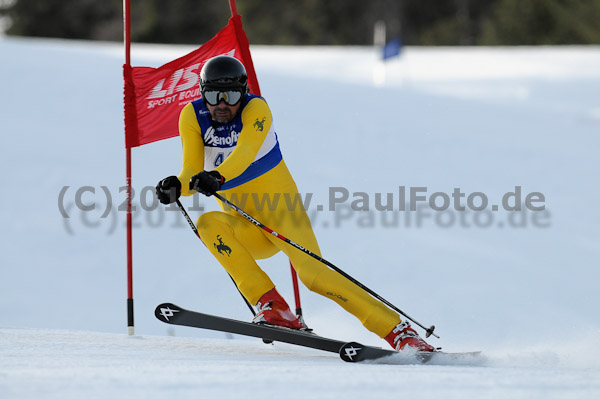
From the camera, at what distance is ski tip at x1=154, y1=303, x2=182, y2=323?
375 centimetres

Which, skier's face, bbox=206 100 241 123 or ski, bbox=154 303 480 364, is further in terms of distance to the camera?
skier's face, bbox=206 100 241 123

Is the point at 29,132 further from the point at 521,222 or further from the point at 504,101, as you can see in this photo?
the point at 504,101

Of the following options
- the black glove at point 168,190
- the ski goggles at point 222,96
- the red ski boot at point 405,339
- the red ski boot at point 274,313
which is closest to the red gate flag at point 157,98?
the ski goggles at point 222,96

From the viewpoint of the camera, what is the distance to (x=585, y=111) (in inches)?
455

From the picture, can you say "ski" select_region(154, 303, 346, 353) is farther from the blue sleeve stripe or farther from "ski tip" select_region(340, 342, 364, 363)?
the blue sleeve stripe

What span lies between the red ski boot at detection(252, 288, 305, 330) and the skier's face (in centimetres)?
88

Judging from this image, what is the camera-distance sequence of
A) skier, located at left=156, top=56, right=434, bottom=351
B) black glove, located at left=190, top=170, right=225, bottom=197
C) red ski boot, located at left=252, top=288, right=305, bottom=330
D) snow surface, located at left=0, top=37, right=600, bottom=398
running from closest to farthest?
snow surface, located at left=0, top=37, right=600, bottom=398, black glove, located at left=190, top=170, right=225, bottom=197, skier, located at left=156, top=56, right=434, bottom=351, red ski boot, located at left=252, top=288, right=305, bottom=330

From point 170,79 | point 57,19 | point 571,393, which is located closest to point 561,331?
point 571,393

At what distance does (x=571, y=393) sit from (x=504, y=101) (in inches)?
399

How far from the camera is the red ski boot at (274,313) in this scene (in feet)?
12.7

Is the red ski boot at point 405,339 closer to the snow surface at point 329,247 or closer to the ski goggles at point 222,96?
the snow surface at point 329,247

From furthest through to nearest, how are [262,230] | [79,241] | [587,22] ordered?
1. [587,22]
2. [79,241]
3. [262,230]

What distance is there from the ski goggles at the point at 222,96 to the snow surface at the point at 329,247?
3.93 feet

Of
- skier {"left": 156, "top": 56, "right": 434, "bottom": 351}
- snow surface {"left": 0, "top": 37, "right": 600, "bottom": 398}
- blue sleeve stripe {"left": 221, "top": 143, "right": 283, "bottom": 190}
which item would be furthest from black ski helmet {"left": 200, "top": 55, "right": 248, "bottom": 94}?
snow surface {"left": 0, "top": 37, "right": 600, "bottom": 398}
